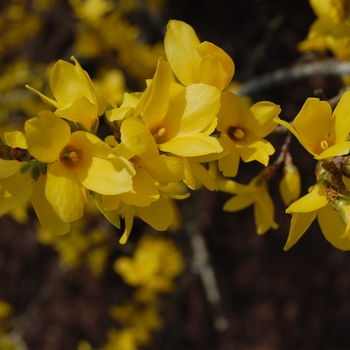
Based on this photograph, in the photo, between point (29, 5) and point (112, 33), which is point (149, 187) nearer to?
point (112, 33)

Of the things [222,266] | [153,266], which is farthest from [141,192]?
[222,266]

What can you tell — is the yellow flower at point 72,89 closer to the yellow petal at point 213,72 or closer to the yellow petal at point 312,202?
the yellow petal at point 213,72

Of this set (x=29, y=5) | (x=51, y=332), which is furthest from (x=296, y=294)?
(x=29, y=5)

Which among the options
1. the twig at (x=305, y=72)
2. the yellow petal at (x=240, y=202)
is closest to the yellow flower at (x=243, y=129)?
the yellow petal at (x=240, y=202)

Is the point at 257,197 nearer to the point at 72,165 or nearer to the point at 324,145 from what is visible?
the point at 324,145

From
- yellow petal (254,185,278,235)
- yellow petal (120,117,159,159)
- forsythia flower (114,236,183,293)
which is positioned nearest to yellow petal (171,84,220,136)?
yellow petal (120,117,159,159)

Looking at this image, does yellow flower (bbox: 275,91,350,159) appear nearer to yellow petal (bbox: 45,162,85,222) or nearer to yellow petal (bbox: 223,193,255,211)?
yellow petal (bbox: 223,193,255,211)

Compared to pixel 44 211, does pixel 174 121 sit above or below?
above
